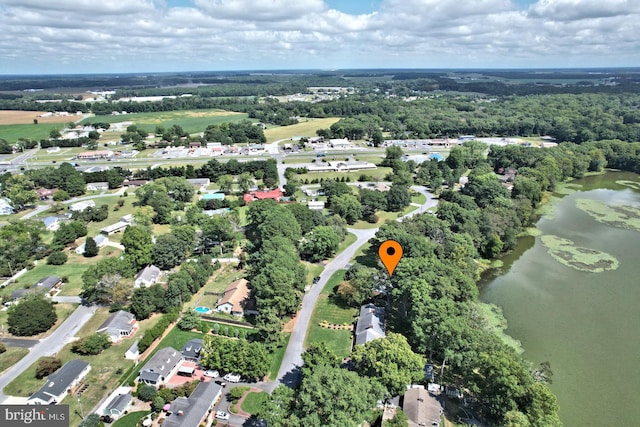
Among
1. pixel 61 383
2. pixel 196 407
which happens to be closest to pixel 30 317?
pixel 61 383

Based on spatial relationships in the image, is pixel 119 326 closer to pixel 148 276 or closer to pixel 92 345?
pixel 92 345

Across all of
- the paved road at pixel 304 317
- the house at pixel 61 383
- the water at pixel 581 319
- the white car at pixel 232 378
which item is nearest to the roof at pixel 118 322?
the house at pixel 61 383

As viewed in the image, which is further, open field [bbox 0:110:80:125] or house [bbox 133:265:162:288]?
open field [bbox 0:110:80:125]

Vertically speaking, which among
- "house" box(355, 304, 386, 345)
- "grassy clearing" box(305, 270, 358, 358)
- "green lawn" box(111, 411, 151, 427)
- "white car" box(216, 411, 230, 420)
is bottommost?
"grassy clearing" box(305, 270, 358, 358)

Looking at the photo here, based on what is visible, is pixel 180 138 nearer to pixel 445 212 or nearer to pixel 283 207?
pixel 283 207

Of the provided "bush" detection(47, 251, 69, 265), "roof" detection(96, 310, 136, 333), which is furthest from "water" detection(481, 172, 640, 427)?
"bush" detection(47, 251, 69, 265)

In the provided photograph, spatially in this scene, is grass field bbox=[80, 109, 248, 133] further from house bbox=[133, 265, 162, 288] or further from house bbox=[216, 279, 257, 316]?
house bbox=[216, 279, 257, 316]

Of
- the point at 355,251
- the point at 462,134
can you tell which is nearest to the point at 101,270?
the point at 355,251

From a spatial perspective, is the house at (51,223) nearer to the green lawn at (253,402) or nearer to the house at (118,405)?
the house at (118,405)
